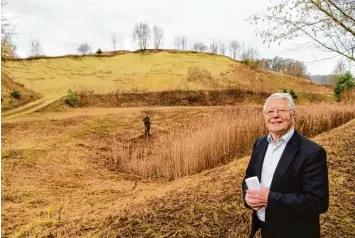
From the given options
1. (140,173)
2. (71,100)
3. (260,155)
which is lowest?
(140,173)

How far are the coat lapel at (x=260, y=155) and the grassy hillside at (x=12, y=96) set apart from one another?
14.7m

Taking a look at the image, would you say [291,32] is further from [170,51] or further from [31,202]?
[170,51]

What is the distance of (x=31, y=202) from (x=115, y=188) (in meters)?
1.48

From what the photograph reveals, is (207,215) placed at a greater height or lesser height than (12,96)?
lesser

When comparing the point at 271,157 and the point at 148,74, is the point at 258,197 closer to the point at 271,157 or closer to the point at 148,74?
the point at 271,157

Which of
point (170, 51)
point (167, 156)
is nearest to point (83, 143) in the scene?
point (167, 156)

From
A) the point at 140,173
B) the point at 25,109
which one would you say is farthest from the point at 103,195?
the point at 25,109

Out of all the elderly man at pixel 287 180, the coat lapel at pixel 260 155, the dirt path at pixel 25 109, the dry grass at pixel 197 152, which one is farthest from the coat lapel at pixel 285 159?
the dirt path at pixel 25 109

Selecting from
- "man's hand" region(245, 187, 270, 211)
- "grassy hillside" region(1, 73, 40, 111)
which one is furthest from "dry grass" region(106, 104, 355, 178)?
"grassy hillside" region(1, 73, 40, 111)

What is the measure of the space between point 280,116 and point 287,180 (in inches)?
12.7

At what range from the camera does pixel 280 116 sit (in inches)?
66.9

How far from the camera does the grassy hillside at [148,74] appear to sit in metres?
23.5

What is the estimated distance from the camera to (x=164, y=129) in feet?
42.1

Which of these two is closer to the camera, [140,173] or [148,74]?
[140,173]
